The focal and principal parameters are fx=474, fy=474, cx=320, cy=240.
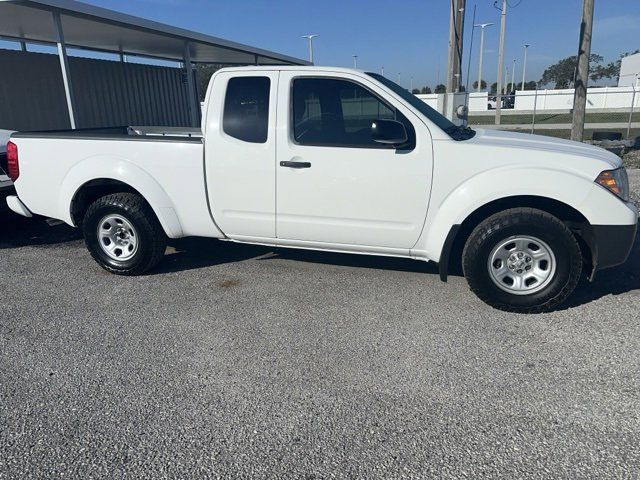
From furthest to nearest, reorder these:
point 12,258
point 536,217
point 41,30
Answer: point 41,30 → point 12,258 → point 536,217

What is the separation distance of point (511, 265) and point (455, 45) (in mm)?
6688

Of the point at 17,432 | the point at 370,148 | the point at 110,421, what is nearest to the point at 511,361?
the point at 370,148

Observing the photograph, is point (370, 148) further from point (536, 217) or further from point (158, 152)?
point (158, 152)

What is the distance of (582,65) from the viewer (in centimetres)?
998

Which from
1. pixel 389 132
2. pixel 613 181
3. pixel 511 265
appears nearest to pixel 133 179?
pixel 389 132

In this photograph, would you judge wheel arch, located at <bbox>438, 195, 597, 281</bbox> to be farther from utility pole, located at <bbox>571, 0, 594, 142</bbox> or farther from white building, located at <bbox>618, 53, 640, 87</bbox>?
white building, located at <bbox>618, 53, 640, 87</bbox>

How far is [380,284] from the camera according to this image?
180 inches

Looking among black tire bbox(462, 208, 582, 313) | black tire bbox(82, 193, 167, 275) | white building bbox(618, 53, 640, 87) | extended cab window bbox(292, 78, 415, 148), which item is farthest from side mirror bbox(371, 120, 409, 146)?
white building bbox(618, 53, 640, 87)

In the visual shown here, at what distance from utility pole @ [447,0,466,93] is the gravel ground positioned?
228 inches

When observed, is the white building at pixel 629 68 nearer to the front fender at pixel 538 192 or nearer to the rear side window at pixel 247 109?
the front fender at pixel 538 192

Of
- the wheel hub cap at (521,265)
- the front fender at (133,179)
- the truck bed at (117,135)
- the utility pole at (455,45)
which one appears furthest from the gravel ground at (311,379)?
the utility pole at (455,45)

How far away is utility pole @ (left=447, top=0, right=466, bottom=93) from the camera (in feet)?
29.5

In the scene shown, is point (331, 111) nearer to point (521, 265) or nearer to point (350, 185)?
point (350, 185)

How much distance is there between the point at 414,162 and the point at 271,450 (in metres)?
2.46
